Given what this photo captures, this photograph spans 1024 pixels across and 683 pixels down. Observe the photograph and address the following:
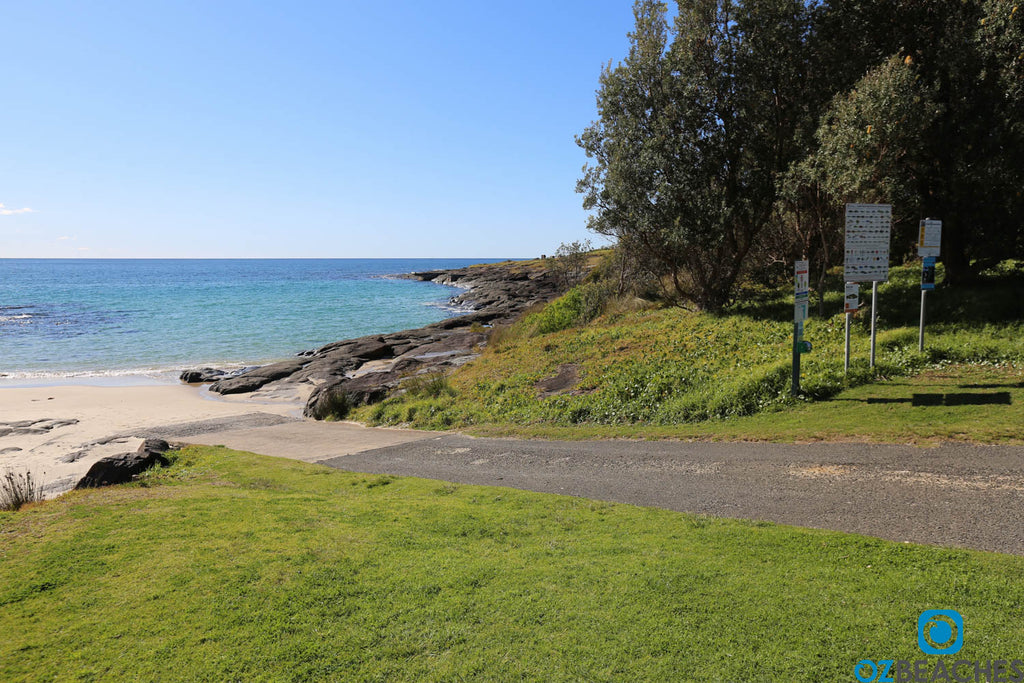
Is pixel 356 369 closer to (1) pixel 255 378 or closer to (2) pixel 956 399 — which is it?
(1) pixel 255 378

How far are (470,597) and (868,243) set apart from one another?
36.8 ft

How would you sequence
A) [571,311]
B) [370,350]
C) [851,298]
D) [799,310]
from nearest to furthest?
[799,310]
[851,298]
[571,311]
[370,350]

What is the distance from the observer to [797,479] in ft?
24.3

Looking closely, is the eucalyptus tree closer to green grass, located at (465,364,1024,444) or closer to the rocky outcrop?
green grass, located at (465,364,1024,444)

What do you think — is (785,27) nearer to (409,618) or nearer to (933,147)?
(933,147)

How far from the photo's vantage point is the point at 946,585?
434 centimetres

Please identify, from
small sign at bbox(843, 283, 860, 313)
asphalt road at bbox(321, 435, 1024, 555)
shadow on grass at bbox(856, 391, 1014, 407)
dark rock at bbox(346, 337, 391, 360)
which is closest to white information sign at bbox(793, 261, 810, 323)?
small sign at bbox(843, 283, 860, 313)

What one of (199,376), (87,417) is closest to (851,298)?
(87,417)

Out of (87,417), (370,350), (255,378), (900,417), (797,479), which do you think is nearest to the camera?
(797,479)

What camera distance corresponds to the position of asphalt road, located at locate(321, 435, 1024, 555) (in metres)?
5.77

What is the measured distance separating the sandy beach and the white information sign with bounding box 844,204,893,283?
49.4ft

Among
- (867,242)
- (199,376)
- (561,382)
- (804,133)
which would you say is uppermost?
(804,133)

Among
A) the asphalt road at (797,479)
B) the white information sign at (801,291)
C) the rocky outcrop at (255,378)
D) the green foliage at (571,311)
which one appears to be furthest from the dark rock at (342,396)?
the white information sign at (801,291)

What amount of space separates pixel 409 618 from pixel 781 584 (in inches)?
111
